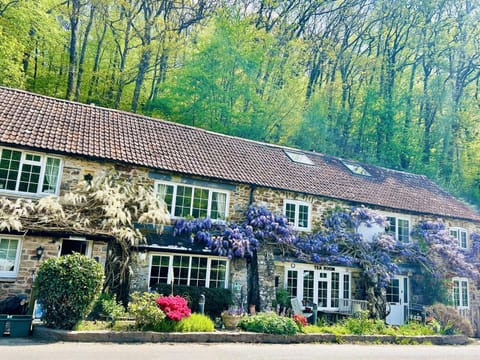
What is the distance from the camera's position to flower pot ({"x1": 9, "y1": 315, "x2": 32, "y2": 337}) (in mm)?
10398

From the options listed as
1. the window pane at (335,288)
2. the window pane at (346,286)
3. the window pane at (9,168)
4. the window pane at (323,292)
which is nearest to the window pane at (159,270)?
the window pane at (9,168)

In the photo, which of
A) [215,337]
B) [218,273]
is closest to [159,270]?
[218,273]

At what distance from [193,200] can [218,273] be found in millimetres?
2977

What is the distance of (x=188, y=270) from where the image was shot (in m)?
15.8

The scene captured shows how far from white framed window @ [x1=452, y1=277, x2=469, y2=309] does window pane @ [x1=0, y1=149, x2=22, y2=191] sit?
2001 cm

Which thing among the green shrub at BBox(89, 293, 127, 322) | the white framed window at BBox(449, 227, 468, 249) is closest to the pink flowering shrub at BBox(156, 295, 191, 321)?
the green shrub at BBox(89, 293, 127, 322)

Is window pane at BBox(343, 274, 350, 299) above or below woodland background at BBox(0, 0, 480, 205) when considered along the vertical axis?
below

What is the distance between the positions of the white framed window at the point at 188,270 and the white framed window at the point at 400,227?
9.03 metres

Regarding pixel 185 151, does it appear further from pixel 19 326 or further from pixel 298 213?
pixel 19 326

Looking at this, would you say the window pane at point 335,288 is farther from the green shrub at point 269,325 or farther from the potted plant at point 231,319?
the potted plant at point 231,319

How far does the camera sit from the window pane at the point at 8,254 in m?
13.1

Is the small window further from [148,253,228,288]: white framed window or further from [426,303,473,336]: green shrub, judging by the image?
[426,303,473,336]: green shrub

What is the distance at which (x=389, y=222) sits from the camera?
20.2m

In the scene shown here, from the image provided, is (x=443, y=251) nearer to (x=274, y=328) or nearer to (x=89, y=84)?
(x=274, y=328)
